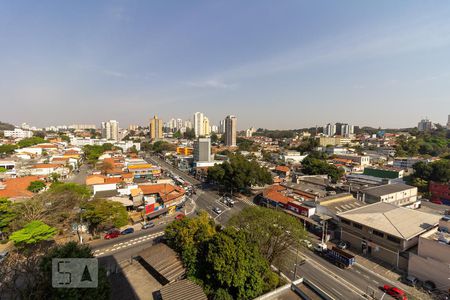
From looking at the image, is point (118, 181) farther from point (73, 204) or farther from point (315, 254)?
point (315, 254)

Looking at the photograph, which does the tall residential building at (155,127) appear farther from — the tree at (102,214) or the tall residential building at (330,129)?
Result: the tall residential building at (330,129)

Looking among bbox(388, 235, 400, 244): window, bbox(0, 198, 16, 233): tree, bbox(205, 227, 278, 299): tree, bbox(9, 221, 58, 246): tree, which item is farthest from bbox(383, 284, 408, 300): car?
bbox(0, 198, 16, 233): tree

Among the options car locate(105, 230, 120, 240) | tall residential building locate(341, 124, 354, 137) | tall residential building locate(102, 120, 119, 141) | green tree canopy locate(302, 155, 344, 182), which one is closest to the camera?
car locate(105, 230, 120, 240)

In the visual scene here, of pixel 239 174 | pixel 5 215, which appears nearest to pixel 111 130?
pixel 239 174

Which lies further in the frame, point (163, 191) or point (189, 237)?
point (163, 191)

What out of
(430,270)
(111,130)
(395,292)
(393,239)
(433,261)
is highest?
(111,130)

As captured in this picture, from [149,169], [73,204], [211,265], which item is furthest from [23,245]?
[149,169]

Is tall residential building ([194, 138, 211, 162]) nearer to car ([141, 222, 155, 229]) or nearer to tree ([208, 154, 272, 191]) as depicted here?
tree ([208, 154, 272, 191])
